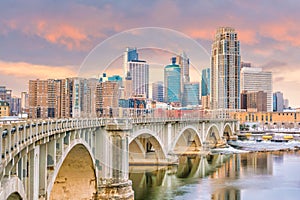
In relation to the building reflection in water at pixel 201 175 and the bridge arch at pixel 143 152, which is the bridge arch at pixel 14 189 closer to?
the building reflection in water at pixel 201 175

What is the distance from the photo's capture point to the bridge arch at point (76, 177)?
3538cm

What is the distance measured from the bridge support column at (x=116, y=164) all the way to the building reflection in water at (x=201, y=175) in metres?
5.13

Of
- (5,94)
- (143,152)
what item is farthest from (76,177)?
(5,94)

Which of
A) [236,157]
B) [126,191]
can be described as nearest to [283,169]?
[236,157]

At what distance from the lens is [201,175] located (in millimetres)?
60531

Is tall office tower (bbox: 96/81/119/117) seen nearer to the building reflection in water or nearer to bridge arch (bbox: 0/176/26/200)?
the building reflection in water

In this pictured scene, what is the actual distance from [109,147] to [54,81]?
67.8 m

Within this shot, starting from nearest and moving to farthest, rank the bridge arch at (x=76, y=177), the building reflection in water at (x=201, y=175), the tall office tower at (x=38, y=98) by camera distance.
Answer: the bridge arch at (x=76, y=177)
the building reflection in water at (x=201, y=175)
the tall office tower at (x=38, y=98)

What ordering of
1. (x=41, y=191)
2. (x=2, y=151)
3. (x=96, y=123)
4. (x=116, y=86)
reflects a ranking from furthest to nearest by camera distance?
(x=116, y=86), (x=96, y=123), (x=41, y=191), (x=2, y=151)

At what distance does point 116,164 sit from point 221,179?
21498 mm

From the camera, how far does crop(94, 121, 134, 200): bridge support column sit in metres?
38.7

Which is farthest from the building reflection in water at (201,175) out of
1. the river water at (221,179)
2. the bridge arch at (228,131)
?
the bridge arch at (228,131)

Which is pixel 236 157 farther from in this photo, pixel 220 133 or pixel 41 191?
pixel 41 191

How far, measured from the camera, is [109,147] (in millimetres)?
38938
